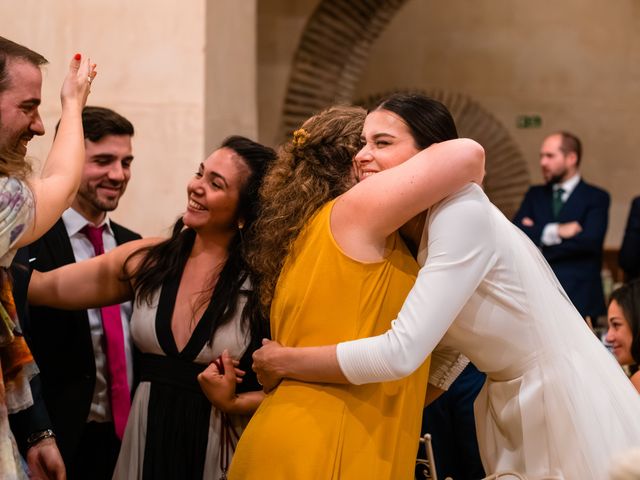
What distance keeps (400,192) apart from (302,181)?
365 millimetres

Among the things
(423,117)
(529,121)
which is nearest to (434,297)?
(423,117)

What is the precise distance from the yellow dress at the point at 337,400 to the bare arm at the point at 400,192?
0.05 metres

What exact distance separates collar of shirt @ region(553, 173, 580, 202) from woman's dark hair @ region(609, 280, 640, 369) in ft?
10.9

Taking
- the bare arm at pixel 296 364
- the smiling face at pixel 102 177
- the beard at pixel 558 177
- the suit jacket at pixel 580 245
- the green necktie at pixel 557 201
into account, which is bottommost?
the suit jacket at pixel 580 245

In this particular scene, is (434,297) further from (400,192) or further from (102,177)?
(102,177)

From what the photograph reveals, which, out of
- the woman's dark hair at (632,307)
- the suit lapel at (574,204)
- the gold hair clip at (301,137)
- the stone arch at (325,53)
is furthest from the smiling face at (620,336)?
the stone arch at (325,53)

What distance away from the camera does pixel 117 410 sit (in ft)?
11.1

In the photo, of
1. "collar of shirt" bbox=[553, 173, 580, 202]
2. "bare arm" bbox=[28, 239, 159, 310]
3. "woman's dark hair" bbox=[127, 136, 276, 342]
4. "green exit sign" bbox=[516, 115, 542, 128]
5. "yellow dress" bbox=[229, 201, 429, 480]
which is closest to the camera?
"yellow dress" bbox=[229, 201, 429, 480]

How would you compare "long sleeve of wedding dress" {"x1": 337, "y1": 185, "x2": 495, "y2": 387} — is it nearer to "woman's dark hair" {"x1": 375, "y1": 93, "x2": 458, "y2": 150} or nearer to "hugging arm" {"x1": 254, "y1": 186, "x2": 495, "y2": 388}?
"hugging arm" {"x1": 254, "y1": 186, "x2": 495, "y2": 388}

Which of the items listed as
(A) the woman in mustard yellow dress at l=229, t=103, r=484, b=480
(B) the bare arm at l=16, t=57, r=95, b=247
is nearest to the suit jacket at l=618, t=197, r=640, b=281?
(A) the woman in mustard yellow dress at l=229, t=103, r=484, b=480

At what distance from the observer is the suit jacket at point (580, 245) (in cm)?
669

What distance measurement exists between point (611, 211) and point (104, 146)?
22.1ft

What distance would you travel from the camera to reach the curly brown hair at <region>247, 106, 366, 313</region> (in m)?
2.50

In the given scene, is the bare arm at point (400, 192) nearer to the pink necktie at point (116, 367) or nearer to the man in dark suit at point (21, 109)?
the man in dark suit at point (21, 109)
